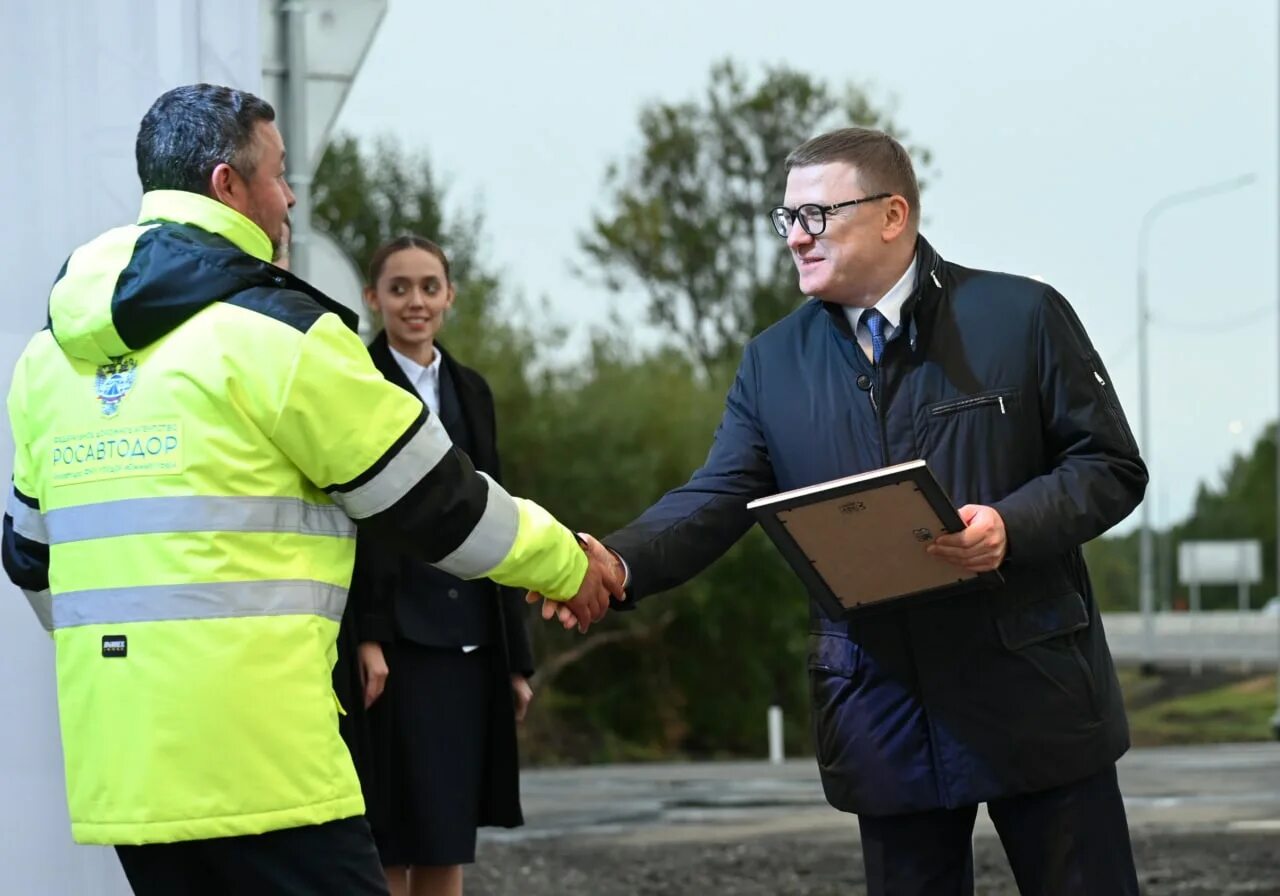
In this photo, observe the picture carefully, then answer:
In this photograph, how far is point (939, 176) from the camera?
45000mm

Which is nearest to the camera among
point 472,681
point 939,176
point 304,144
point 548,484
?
point 472,681

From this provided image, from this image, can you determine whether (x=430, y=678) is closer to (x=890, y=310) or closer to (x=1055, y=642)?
(x=890, y=310)

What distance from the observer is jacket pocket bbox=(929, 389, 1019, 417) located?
415 cm

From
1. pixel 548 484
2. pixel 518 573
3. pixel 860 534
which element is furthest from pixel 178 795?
pixel 548 484

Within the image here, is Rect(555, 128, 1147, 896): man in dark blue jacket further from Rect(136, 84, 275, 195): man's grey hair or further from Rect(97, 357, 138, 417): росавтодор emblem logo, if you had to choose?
Rect(97, 357, 138, 417): росавтодор emblem logo

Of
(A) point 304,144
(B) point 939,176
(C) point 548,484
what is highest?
(B) point 939,176

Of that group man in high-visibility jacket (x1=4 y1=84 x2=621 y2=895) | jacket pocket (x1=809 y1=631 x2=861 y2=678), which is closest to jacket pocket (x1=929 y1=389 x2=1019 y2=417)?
jacket pocket (x1=809 y1=631 x2=861 y2=678)

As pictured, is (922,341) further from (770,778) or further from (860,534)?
(770,778)

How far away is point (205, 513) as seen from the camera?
3359mm

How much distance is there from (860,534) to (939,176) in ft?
138

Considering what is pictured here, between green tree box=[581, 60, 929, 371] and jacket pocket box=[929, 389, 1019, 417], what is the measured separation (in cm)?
3743

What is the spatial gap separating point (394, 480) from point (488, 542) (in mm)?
283

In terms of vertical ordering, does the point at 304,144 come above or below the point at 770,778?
above

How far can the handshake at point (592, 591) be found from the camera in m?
4.34
